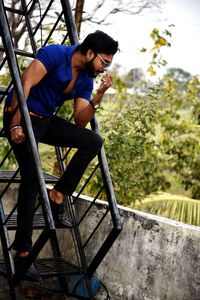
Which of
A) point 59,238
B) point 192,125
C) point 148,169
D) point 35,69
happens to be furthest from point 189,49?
point 35,69

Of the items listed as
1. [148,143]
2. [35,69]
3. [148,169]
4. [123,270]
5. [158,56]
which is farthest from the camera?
[158,56]

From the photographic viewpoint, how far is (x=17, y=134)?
3482 millimetres

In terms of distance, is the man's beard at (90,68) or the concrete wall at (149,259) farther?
the concrete wall at (149,259)

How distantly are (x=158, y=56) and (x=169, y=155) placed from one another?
190 centimetres

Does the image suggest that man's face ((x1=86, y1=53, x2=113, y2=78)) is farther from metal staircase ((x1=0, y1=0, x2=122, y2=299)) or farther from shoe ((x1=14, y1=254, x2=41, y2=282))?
shoe ((x1=14, y1=254, x2=41, y2=282))

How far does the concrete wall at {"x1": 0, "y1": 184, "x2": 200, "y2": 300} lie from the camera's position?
3787 millimetres

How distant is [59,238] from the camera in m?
4.72

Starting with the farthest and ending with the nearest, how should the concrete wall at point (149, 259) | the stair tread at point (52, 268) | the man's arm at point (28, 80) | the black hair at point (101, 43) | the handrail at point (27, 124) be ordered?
the concrete wall at point (149, 259) < the stair tread at point (52, 268) < the black hair at point (101, 43) < the man's arm at point (28, 80) < the handrail at point (27, 124)

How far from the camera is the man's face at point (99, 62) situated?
3602 mm

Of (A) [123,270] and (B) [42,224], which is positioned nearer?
(B) [42,224]

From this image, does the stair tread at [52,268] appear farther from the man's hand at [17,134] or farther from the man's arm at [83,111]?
the man's arm at [83,111]

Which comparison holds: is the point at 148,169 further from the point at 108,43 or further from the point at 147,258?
the point at 108,43

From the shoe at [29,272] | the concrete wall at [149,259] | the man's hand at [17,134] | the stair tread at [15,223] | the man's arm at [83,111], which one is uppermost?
the man's hand at [17,134]

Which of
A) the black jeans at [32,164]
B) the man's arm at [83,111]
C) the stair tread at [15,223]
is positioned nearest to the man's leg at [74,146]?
the black jeans at [32,164]
